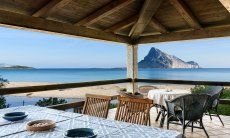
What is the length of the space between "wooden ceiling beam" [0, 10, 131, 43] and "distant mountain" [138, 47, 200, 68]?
30.0m

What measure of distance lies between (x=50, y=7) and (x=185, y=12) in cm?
284

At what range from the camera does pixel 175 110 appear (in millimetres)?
4355

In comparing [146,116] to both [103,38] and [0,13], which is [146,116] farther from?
[103,38]

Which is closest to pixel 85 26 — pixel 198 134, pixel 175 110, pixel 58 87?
pixel 58 87

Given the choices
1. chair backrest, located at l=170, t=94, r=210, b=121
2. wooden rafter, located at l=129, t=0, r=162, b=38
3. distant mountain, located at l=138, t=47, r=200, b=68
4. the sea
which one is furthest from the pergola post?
distant mountain, located at l=138, t=47, r=200, b=68

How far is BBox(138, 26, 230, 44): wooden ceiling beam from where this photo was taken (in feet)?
18.8

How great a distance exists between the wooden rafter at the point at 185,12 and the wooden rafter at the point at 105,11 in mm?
978

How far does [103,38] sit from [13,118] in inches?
165

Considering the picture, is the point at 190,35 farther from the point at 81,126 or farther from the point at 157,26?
the point at 81,126

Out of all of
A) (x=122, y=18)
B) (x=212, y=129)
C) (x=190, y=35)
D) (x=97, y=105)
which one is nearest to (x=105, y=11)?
(x=122, y=18)

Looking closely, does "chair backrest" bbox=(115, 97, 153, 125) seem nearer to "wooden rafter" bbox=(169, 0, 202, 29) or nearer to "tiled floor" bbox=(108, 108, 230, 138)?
"tiled floor" bbox=(108, 108, 230, 138)

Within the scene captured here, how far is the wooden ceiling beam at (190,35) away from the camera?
573 centimetres

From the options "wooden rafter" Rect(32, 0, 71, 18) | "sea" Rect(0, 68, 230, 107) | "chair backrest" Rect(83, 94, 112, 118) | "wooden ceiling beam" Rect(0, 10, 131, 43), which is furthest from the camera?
"sea" Rect(0, 68, 230, 107)

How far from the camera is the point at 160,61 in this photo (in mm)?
36906
